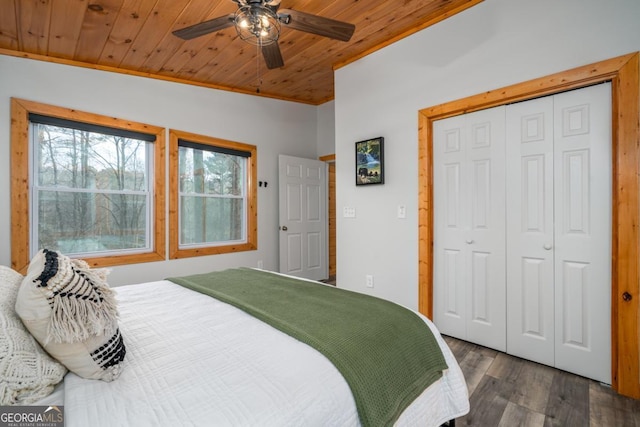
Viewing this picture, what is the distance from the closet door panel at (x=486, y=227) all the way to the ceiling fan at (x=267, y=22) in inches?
51.7

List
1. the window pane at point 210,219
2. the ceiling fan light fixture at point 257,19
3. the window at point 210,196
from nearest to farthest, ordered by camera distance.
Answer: the ceiling fan light fixture at point 257,19 → the window at point 210,196 → the window pane at point 210,219

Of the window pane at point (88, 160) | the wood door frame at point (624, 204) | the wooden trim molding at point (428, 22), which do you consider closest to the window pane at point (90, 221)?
the window pane at point (88, 160)

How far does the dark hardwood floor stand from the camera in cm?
155

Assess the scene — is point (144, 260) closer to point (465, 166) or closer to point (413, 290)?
point (413, 290)

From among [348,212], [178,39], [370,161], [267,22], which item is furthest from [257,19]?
[348,212]

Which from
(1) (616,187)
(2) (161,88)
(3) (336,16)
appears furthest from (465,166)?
(2) (161,88)

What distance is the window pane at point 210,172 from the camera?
3635 millimetres

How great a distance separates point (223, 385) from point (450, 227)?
2.26 metres

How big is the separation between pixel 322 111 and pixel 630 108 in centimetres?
363

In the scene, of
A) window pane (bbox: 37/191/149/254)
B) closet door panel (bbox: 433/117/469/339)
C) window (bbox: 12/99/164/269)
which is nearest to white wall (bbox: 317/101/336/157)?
closet door panel (bbox: 433/117/469/339)

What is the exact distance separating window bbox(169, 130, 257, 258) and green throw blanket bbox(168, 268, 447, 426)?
2130 mm

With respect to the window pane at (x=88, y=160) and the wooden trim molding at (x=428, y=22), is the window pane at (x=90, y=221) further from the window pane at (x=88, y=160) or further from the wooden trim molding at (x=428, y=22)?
the wooden trim molding at (x=428, y=22)

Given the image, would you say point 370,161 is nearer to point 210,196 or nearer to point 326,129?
point 326,129

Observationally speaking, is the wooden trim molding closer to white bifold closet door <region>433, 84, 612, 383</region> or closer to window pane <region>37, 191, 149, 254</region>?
white bifold closet door <region>433, 84, 612, 383</region>
